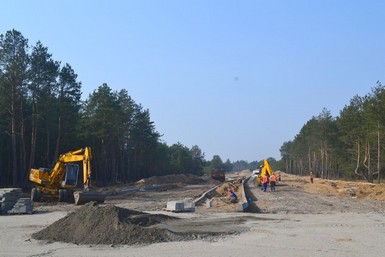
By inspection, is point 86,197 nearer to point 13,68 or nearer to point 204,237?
point 204,237

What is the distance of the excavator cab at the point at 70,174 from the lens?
100.0 ft

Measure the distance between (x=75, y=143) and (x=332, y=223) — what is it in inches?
1940

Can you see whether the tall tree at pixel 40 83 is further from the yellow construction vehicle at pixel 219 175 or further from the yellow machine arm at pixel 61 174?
the yellow construction vehicle at pixel 219 175

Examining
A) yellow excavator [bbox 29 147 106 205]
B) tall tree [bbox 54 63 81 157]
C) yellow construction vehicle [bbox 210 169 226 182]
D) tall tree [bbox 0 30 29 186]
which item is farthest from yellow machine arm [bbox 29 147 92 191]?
yellow construction vehicle [bbox 210 169 226 182]

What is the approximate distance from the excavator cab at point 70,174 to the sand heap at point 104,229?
1586 centimetres

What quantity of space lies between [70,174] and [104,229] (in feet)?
60.0

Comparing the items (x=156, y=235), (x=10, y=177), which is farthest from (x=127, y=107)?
(x=156, y=235)

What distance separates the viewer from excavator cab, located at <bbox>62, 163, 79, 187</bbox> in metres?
30.5

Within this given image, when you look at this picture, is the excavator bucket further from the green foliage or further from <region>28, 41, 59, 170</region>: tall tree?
the green foliage

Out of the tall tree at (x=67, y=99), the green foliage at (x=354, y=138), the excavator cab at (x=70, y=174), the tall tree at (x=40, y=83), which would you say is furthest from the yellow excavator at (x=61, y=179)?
the green foliage at (x=354, y=138)

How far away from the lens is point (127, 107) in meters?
77.7

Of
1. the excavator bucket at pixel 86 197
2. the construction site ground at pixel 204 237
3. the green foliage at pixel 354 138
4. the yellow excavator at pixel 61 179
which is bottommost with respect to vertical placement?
the construction site ground at pixel 204 237

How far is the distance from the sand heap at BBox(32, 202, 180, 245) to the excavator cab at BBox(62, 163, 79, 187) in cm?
1586

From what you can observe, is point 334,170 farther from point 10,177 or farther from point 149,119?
point 10,177
